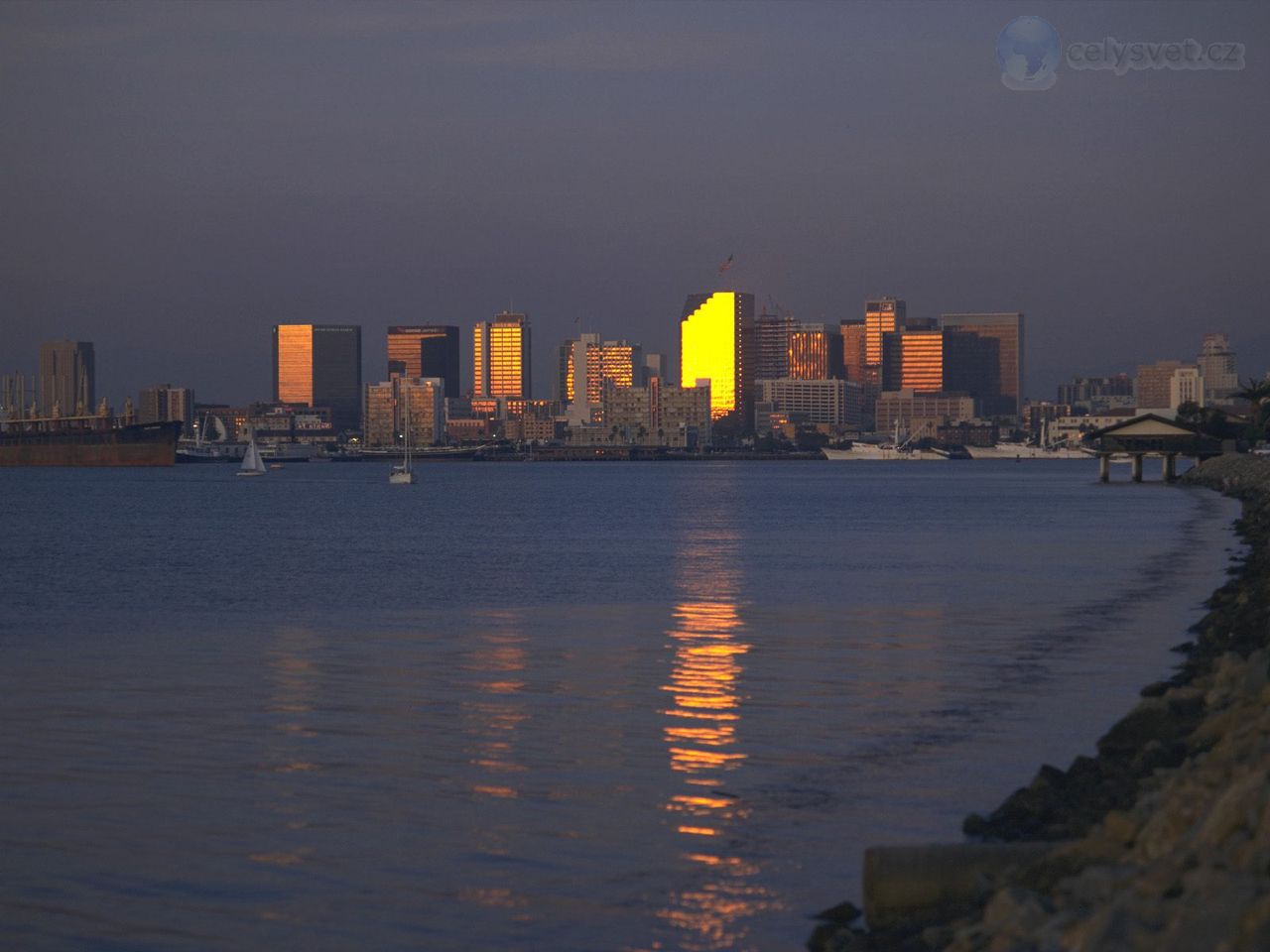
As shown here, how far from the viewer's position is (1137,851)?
9273 mm

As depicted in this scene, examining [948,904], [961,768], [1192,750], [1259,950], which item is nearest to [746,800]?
[961,768]

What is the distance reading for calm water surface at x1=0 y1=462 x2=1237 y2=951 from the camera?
11352 mm

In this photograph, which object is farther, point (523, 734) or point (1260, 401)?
point (1260, 401)

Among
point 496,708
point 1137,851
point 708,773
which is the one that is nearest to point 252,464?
point 496,708

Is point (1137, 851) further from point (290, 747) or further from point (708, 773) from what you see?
point (290, 747)

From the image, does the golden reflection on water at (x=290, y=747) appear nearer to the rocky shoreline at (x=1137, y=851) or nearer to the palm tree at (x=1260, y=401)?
the rocky shoreline at (x=1137, y=851)

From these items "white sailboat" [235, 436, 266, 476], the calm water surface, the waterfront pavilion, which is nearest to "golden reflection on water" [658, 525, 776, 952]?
the calm water surface

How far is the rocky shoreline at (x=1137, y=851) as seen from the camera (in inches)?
275

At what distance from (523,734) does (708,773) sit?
2.82 metres

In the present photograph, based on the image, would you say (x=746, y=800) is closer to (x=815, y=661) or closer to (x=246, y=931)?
(x=246, y=931)

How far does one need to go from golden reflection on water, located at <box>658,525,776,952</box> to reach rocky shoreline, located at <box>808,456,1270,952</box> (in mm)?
819

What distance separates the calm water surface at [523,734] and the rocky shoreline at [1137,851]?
2.71 feet

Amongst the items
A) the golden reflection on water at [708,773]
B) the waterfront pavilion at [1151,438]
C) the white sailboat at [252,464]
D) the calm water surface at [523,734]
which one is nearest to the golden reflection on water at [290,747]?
the calm water surface at [523,734]

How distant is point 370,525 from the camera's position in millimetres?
74000
